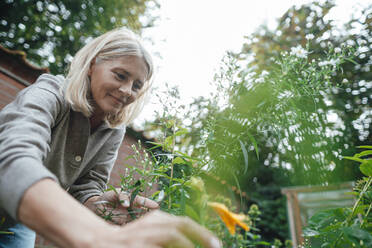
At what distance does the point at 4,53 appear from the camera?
8.14 feet

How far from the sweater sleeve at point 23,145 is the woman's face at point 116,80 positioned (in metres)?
0.31

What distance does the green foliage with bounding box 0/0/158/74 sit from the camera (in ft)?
18.3

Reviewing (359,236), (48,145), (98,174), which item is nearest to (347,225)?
(359,236)

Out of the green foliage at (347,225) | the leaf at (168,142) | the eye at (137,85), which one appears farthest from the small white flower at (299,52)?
the eye at (137,85)

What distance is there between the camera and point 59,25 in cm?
594

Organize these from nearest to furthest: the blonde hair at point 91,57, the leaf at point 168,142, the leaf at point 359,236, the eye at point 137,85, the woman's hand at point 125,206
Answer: the leaf at point 359,236, the woman's hand at point 125,206, the leaf at point 168,142, the blonde hair at point 91,57, the eye at point 137,85

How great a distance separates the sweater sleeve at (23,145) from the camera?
0.46 meters

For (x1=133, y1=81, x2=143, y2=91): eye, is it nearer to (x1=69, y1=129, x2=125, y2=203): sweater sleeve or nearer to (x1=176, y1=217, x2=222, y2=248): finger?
(x1=69, y1=129, x2=125, y2=203): sweater sleeve

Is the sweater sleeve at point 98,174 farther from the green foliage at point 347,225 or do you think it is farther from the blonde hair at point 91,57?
the green foliage at point 347,225

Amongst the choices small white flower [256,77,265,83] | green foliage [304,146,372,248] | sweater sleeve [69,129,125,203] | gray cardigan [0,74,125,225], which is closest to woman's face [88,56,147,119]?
gray cardigan [0,74,125,225]

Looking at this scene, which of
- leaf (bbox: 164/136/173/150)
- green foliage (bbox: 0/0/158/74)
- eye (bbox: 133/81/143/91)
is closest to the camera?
leaf (bbox: 164/136/173/150)

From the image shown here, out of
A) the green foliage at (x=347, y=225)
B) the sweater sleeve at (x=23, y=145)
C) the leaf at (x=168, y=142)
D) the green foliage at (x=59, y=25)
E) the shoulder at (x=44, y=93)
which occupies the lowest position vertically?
the green foliage at (x=347, y=225)

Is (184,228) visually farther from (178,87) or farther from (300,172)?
(300,172)

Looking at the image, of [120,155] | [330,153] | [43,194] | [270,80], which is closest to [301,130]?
[270,80]
